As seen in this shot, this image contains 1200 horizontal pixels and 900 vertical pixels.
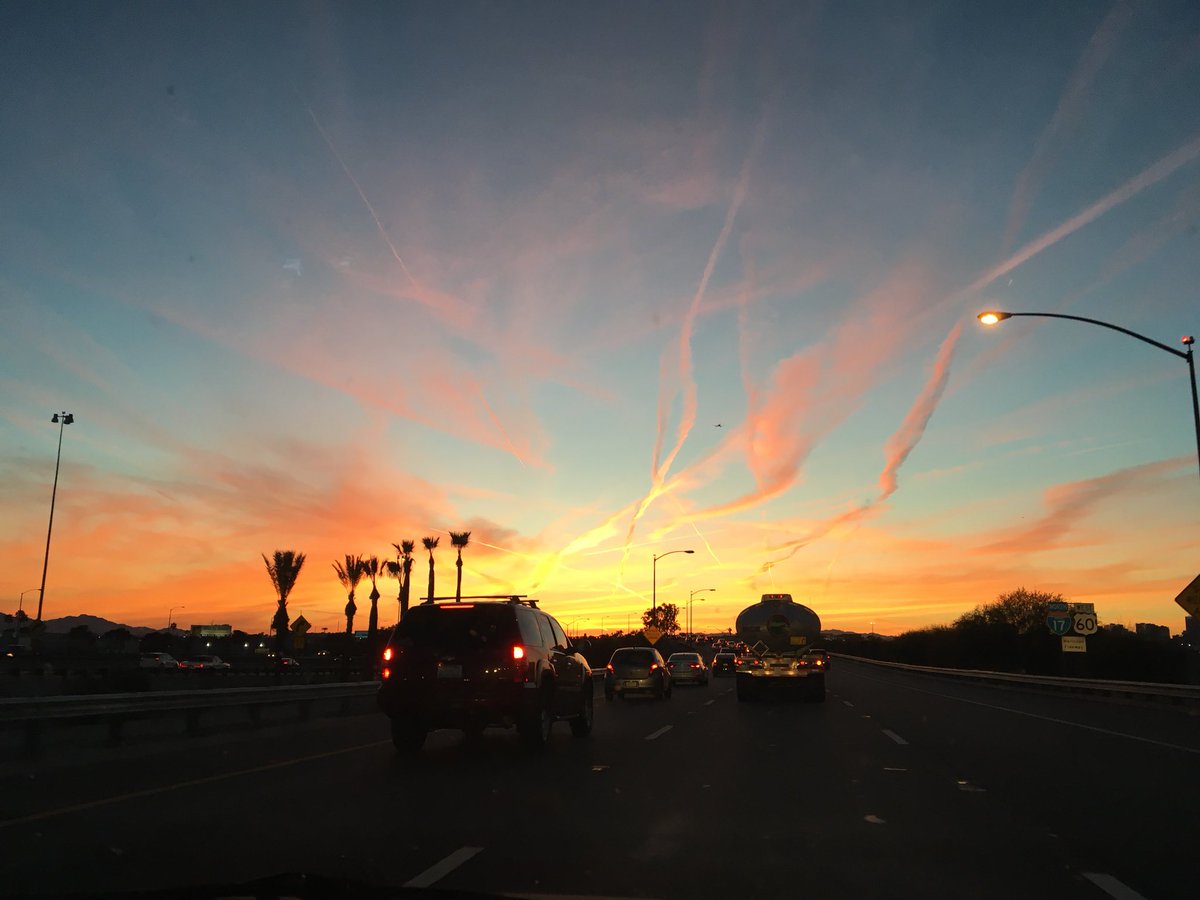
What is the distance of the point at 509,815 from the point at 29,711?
6.99 m

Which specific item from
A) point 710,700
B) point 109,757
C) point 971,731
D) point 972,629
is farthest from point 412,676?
point 972,629

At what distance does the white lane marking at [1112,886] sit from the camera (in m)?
6.39

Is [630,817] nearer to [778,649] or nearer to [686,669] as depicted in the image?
[778,649]

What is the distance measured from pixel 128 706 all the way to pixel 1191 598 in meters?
23.9

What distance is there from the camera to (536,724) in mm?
14344

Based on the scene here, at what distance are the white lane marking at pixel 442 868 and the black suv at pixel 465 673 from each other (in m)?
6.19

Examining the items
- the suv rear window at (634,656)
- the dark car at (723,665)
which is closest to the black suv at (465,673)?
the suv rear window at (634,656)

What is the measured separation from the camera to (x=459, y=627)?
46.7 feet

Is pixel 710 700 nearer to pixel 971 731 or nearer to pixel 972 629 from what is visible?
pixel 971 731

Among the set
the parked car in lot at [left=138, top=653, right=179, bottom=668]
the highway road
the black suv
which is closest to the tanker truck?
the highway road

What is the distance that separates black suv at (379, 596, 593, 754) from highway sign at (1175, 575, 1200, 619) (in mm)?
18173

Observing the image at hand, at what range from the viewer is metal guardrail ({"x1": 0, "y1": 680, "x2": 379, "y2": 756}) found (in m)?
12.2

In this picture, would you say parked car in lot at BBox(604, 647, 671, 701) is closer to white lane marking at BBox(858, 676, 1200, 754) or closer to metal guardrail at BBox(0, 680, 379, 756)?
white lane marking at BBox(858, 676, 1200, 754)

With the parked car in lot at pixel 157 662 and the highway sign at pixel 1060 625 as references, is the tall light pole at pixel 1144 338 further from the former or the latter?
the parked car in lot at pixel 157 662
